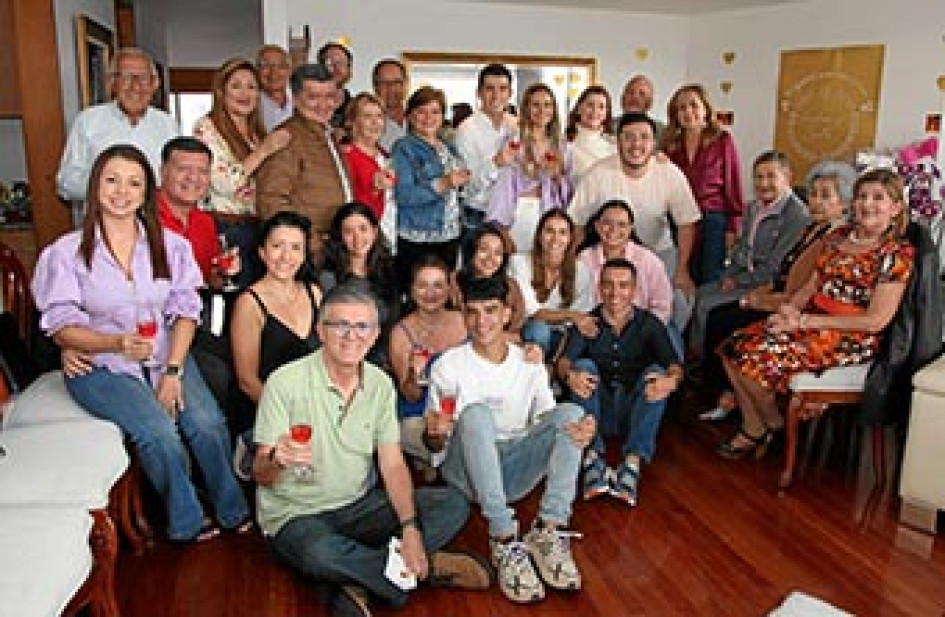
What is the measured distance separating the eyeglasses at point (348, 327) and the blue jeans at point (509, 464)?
1.60ft

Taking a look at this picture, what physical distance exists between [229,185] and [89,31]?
7.44 ft

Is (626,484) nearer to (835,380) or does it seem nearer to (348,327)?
(835,380)

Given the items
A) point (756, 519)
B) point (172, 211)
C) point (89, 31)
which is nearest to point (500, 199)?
point (172, 211)

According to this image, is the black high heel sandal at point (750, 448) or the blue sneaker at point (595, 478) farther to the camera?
the black high heel sandal at point (750, 448)

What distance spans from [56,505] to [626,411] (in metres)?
2.10

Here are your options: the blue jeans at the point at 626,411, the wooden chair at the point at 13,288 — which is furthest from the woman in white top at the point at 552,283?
the wooden chair at the point at 13,288

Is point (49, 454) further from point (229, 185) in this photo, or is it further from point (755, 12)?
point (755, 12)

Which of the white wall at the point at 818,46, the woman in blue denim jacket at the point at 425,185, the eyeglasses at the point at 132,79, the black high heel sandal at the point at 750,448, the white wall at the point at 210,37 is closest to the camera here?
the eyeglasses at the point at 132,79

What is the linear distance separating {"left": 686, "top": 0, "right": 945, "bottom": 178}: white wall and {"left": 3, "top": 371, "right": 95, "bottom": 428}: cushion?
5443 millimetres

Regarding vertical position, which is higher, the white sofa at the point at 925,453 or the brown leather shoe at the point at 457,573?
the white sofa at the point at 925,453

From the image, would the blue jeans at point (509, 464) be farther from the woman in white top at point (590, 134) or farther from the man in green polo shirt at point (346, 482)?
the woman in white top at point (590, 134)

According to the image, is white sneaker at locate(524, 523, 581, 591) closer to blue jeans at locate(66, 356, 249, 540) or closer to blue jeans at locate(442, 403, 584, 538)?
blue jeans at locate(442, 403, 584, 538)

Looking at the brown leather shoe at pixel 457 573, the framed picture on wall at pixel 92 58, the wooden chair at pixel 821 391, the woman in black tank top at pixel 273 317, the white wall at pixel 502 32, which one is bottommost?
the brown leather shoe at pixel 457 573

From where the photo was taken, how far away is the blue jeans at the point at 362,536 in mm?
2143
